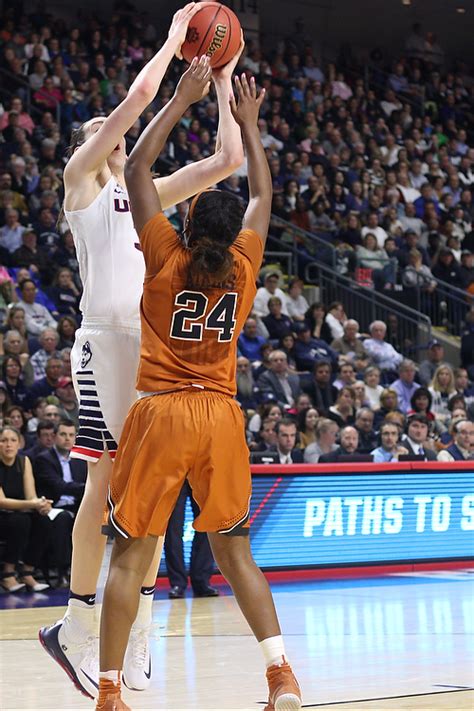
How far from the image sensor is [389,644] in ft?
22.8

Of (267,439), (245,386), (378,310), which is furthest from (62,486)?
(378,310)

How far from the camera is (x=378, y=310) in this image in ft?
59.7

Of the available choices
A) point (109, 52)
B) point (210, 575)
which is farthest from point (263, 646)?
point (109, 52)

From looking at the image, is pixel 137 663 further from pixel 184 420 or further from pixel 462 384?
pixel 462 384

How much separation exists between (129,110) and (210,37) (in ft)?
1.58

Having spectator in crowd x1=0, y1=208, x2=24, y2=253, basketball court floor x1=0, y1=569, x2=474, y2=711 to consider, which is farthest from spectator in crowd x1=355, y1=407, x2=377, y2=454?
spectator in crowd x1=0, y1=208, x2=24, y2=253

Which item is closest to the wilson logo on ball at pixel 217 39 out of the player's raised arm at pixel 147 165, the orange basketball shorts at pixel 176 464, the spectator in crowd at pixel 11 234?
the player's raised arm at pixel 147 165

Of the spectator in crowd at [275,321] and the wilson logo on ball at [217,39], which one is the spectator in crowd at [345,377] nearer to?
the spectator in crowd at [275,321]

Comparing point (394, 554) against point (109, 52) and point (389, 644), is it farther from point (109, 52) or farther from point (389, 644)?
point (109, 52)

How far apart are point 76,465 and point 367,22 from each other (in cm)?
1787

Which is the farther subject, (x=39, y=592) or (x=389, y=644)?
(x=39, y=592)

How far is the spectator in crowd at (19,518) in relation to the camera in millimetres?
9828

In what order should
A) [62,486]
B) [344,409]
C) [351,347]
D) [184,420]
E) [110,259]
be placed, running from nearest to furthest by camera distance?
[184,420] < [110,259] < [62,486] < [344,409] < [351,347]

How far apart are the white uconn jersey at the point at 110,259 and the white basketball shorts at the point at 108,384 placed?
0.21 ft
